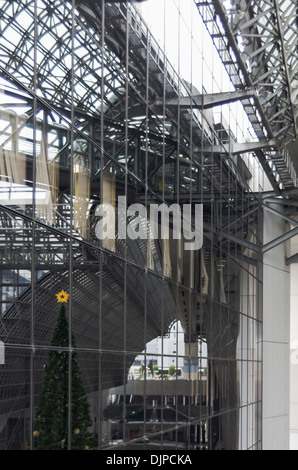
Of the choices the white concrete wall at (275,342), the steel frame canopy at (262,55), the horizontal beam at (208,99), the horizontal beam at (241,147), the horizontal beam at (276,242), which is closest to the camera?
the steel frame canopy at (262,55)

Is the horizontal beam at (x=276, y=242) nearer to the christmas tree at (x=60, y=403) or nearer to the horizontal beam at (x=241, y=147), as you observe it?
the horizontal beam at (x=241, y=147)

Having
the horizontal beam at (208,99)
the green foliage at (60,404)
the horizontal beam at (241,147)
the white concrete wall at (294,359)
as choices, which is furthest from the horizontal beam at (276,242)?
the green foliage at (60,404)

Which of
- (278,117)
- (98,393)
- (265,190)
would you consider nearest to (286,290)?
(265,190)

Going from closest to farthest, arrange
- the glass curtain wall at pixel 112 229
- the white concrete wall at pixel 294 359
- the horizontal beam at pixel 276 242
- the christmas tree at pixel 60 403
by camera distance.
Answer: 1. the glass curtain wall at pixel 112 229
2. the christmas tree at pixel 60 403
3. the horizontal beam at pixel 276 242
4. the white concrete wall at pixel 294 359

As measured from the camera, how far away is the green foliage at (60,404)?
11.2 m

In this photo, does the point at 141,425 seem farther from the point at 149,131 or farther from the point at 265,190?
the point at 265,190

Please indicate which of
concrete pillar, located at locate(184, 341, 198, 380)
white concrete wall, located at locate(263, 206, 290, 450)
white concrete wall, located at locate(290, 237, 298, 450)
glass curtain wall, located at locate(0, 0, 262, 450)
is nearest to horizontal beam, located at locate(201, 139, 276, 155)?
glass curtain wall, located at locate(0, 0, 262, 450)

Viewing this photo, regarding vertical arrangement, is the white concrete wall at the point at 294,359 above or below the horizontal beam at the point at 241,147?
below

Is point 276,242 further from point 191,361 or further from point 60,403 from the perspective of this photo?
point 60,403

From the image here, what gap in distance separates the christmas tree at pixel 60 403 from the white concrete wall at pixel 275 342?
21.4 metres

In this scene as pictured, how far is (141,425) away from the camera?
16.0m

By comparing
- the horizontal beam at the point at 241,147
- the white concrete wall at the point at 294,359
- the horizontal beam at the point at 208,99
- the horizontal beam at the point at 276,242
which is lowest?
the white concrete wall at the point at 294,359

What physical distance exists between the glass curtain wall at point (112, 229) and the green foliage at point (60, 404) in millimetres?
33

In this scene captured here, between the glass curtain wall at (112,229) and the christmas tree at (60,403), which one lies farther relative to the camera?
the christmas tree at (60,403)
